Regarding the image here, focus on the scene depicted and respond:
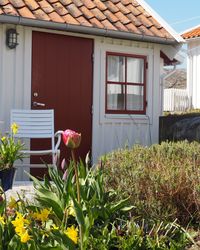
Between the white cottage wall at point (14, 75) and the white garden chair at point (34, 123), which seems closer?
the white garden chair at point (34, 123)

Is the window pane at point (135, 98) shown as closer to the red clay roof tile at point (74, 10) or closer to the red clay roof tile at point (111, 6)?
the red clay roof tile at point (111, 6)

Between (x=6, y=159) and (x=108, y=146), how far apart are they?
5.33 metres

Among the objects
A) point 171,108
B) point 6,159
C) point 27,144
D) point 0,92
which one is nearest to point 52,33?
point 0,92

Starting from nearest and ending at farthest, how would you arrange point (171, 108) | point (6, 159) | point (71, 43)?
1. point (6, 159)
2. point (71, 43)
3. point (171, 108)

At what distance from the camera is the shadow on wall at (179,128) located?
996 cm

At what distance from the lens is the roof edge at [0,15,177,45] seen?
788cm

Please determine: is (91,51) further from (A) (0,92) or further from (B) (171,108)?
(B) (171,108)

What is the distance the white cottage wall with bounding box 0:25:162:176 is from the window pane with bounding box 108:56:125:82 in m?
0.20

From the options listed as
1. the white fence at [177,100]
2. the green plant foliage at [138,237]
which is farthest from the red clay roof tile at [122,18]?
the white fence at [177,100]

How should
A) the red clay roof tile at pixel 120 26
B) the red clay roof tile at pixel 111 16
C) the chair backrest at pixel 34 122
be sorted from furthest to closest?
the red clay roof tile at pixel 111 16, the red clay roof tile at pixel 120 26, the chair backrest at pixel 34 122

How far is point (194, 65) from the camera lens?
20266mm

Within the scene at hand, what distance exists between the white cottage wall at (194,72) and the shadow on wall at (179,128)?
348 inches

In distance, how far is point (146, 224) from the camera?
3543 mm

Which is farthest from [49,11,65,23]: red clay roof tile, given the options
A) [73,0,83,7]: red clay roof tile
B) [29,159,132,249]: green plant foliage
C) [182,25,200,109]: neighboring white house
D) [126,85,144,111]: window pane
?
[182,25,200,109]: neighboring white house
